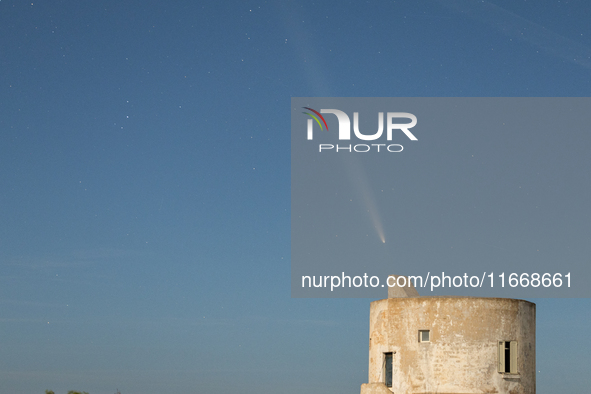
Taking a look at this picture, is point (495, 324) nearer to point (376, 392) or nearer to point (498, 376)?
point (498, 376)

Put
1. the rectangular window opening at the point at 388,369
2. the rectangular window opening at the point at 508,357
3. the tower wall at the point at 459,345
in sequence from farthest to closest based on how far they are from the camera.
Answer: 1. the rectangular window opening at the point at 388,369
2. the rectangular window opening at the point at 508,357
3. the tower wall at the point at 459,345

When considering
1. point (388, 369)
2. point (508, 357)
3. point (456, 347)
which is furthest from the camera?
point (388, 369)

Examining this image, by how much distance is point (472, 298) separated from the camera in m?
32.0

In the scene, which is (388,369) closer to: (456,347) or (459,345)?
(456,347)

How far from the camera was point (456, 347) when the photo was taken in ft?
104

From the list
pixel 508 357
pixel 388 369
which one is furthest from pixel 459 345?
pixel 388 369

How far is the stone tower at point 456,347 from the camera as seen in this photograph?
103 ft

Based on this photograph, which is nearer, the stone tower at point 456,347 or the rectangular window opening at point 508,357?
the stone tower at point 456,347

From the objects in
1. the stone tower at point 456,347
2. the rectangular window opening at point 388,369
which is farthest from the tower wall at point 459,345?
the rectangular window opening at point 388,369

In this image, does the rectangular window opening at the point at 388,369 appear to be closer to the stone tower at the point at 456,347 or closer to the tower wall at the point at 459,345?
the stone tower at the point at 456,347

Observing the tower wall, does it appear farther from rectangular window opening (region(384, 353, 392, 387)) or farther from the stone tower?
rectangular window opening (region(384, 353, 392, 387))

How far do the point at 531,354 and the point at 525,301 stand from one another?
6.64 feet

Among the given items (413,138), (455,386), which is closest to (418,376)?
(455,386)

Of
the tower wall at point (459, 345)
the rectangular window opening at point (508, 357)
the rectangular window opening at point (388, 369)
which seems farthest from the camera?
the rectangular window opening at point (388, 369)
